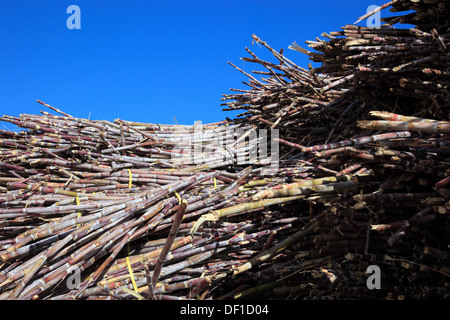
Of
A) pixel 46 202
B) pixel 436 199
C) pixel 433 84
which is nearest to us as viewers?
pixel 436 199

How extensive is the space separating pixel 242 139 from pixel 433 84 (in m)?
2.52

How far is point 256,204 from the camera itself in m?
2.61

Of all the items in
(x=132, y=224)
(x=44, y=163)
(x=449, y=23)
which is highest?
(x=449, y=23)

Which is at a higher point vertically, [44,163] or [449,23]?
[449,23]

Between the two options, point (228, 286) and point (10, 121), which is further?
point (10, 121)

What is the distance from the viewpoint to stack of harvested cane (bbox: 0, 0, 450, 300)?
2.27m

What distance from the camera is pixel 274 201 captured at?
9.39ft

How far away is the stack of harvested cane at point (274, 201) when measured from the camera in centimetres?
227

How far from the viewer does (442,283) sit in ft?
7.02

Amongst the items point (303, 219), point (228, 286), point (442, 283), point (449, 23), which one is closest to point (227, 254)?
point (228, 286)

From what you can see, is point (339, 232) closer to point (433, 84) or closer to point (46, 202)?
point (433, 84)
